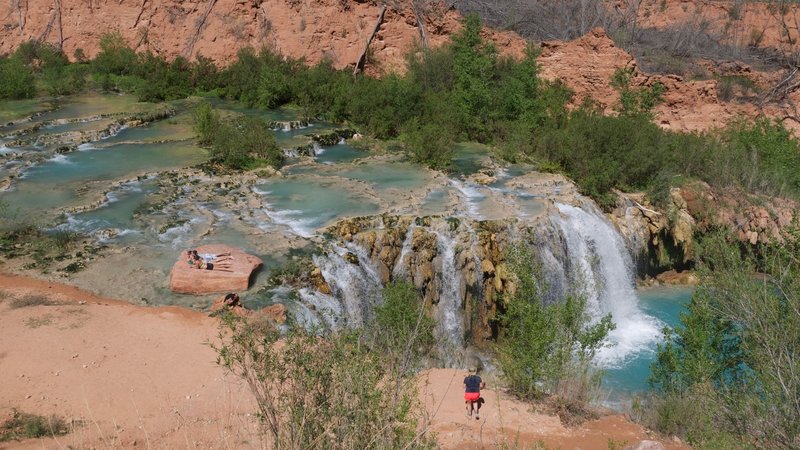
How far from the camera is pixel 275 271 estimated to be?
11742mm

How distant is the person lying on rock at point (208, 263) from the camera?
11.4 metres

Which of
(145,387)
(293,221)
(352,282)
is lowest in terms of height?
(145,387)

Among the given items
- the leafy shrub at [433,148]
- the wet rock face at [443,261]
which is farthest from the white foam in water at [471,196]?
the wet rock face at [443,261]

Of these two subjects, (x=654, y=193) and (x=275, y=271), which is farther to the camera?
(x=654, y=193)

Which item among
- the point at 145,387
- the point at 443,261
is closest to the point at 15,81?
the point at 443,261

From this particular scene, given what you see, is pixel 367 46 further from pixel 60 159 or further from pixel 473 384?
pixel 473 384

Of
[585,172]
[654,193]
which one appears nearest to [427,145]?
[585,172]

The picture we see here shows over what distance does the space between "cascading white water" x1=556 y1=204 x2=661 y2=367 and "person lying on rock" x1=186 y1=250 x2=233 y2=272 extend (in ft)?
24.9

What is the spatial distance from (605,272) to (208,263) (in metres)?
9.55

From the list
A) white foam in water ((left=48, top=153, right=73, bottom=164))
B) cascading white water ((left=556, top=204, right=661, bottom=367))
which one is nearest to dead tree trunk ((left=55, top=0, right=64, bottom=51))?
white foam in water ((left=48, top=153, right=73, bottom=164))

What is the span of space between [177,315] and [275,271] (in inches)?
79.7

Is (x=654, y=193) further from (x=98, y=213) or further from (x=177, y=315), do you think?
(x=98, y=213)

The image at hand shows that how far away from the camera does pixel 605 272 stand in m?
15.4

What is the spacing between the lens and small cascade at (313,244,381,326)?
11.9 meters
